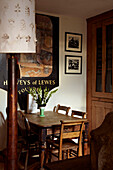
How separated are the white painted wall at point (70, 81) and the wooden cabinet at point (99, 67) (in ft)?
0.36

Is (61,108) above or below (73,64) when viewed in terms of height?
below

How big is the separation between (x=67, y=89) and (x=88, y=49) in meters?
1.00

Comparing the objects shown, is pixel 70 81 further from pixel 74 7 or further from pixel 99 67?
pixel 74 7

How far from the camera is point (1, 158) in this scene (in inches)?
147

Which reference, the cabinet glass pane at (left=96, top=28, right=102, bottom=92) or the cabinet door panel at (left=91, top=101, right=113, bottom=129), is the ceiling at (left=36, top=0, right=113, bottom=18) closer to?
the cabinet glass pane at (left=96, top=28, right=102, bottom=92)

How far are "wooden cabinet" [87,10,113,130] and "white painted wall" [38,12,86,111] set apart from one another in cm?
11

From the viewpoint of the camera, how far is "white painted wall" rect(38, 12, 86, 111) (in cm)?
454

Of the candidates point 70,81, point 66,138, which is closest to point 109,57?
point 70,81

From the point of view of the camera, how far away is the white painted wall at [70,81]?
179 inches

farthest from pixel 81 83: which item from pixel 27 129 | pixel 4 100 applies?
pixel 27 129

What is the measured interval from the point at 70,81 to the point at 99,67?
0.67m

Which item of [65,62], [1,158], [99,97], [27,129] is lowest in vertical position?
[1,158]

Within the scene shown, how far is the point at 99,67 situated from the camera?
178 inches

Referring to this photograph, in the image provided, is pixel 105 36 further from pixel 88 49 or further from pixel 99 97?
pixel 99 97
